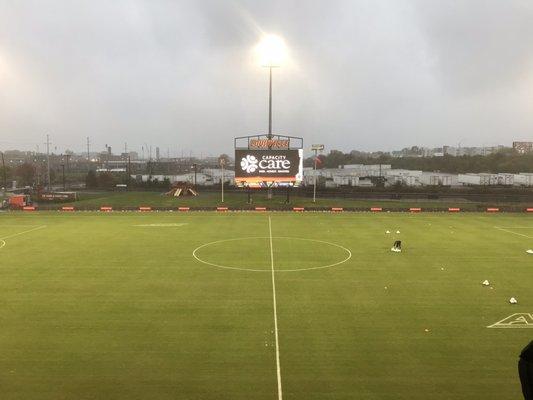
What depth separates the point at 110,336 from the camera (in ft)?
42.1

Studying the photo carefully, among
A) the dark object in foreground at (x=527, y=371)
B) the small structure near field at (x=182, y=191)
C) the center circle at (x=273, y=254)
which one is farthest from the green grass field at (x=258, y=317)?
the small structure near field at (x=182, y=191)

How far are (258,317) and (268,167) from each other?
32337mm

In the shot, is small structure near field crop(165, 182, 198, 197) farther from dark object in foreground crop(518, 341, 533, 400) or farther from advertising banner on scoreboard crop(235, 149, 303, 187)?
dark object in foreground crop(518, 341, 533, 400)

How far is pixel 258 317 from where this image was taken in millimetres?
14484

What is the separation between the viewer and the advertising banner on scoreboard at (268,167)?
45812 mm

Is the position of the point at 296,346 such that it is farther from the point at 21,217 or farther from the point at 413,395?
the point at 21,217

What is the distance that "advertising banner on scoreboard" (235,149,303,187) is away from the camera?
150 feet

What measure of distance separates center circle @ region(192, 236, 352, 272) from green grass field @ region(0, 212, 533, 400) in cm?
11

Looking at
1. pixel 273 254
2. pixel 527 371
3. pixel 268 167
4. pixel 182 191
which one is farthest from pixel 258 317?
pixel 182 191

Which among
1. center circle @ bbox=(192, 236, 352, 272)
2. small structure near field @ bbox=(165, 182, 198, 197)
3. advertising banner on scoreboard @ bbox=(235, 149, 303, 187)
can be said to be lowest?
center circle @ bbox=(192, 236, 352, 272)

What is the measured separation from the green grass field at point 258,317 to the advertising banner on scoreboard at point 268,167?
1776 cm

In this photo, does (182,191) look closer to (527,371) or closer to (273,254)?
(273,254)

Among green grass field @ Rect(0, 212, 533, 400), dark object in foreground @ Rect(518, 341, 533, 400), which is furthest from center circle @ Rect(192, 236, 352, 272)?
dark object in foreground @ Rect(518, 341, 533, 400)

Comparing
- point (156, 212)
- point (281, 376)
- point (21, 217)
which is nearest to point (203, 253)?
point (281, 376)
